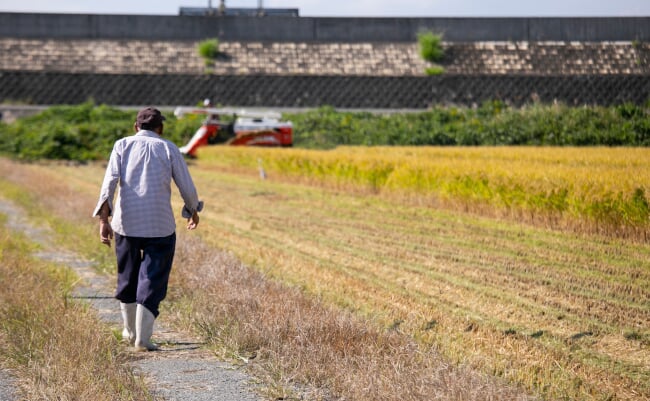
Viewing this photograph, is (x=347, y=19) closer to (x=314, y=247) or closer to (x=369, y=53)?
(x=369, y=53)

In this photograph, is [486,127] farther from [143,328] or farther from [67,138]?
[143,328]

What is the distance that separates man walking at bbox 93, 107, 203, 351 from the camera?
7898 mm

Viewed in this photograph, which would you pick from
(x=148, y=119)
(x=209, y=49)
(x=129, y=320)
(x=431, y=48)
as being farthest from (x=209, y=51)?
(x=129, y=320)

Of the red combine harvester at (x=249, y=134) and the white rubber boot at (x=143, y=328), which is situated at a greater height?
the white rubber boot at (x=143, y=328)

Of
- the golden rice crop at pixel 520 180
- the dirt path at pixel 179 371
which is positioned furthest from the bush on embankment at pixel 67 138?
the dirt path at pixel 179 371

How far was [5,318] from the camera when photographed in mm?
8211

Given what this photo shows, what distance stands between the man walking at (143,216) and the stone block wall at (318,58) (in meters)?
45.5

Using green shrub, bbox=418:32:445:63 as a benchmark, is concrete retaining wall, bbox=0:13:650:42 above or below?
above

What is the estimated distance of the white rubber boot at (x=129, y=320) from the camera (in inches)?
319

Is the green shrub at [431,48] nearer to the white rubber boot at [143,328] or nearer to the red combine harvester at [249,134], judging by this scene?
the red combine harvester at [249,134]

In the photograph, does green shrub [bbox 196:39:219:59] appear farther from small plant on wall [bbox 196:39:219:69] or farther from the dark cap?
the dark cap

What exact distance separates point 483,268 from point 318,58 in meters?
43.4

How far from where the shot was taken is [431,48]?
5428 centimetres

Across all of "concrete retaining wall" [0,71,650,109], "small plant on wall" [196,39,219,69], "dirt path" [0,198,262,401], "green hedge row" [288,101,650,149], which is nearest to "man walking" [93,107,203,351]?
"dirt path" [0,198,262,401]
